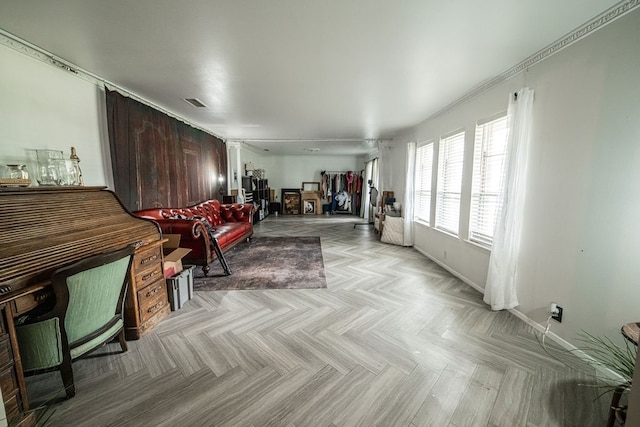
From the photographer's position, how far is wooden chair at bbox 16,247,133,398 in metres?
1.25

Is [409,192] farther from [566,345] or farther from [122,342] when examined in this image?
[122,342]

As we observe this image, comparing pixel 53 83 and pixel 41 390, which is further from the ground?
pixel 53 83

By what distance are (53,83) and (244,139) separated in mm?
4024

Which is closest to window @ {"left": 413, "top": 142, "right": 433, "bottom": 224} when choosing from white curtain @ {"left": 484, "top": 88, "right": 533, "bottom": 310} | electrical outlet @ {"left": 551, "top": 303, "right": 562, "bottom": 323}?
white curtain @ {"left": 484, "top": 88, "right": 533, "bottom": 310}

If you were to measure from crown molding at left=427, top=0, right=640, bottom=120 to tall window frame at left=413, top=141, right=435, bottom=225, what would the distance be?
159 cm

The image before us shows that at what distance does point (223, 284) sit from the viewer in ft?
9.89

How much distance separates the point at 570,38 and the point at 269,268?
12.6 ft

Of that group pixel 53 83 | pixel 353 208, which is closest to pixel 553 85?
pixel 53 83

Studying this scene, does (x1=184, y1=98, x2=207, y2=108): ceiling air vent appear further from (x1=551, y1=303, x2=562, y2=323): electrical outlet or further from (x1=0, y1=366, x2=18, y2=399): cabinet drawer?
(x1=551, y1=303, x2=562, y2=323): electrical outlet

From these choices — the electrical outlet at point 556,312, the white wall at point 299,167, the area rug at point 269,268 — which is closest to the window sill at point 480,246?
the electrical outlet at point 556,312

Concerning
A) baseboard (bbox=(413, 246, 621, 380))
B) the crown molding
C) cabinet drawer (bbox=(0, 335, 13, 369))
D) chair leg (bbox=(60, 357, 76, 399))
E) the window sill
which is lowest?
baseboard (bbox=(413, 246, 621, 380))

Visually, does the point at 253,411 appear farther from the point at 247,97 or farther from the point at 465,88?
the point at 465,88

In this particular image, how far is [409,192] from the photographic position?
4762mm

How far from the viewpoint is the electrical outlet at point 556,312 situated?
6.23 ft
